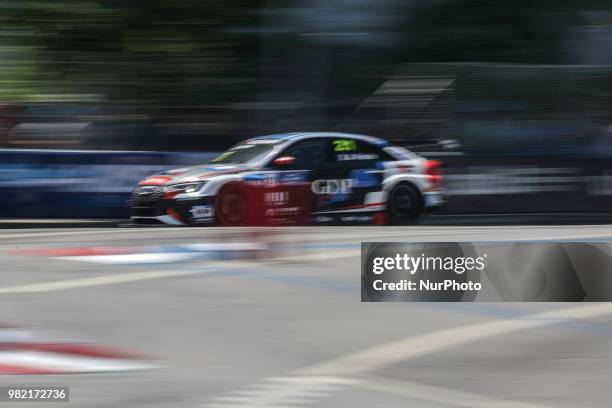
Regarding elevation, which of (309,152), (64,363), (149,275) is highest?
(309,152)

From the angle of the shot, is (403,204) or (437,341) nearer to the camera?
(437,341)

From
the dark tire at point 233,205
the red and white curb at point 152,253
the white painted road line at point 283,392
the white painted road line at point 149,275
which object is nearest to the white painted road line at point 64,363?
the white painted road line at point 283,392

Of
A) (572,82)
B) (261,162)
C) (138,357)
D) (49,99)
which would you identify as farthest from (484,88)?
(138,357)

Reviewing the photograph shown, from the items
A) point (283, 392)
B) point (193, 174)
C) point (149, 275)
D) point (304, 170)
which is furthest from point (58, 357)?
point (304, 170)

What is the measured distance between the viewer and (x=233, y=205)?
1234 cm

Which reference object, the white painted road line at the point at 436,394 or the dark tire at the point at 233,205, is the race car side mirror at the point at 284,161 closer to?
the dark tire at the point at 233,205

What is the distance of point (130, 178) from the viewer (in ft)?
48.2

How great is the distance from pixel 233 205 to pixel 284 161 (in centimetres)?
87

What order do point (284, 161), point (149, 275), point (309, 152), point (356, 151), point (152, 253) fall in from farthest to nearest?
1. point (356, 151)
2. point (309, 152)
3. point (284, 161)
4. point (152, 253)
5. point (149, 275)

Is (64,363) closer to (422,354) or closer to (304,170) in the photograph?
(422,354)

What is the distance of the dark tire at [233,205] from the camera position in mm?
12250

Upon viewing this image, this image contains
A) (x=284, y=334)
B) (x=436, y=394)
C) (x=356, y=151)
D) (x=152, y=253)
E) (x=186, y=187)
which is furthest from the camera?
(x=356, y=151)

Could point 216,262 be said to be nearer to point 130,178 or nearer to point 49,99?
point 130,178

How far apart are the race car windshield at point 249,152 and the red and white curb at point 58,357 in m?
7.17
